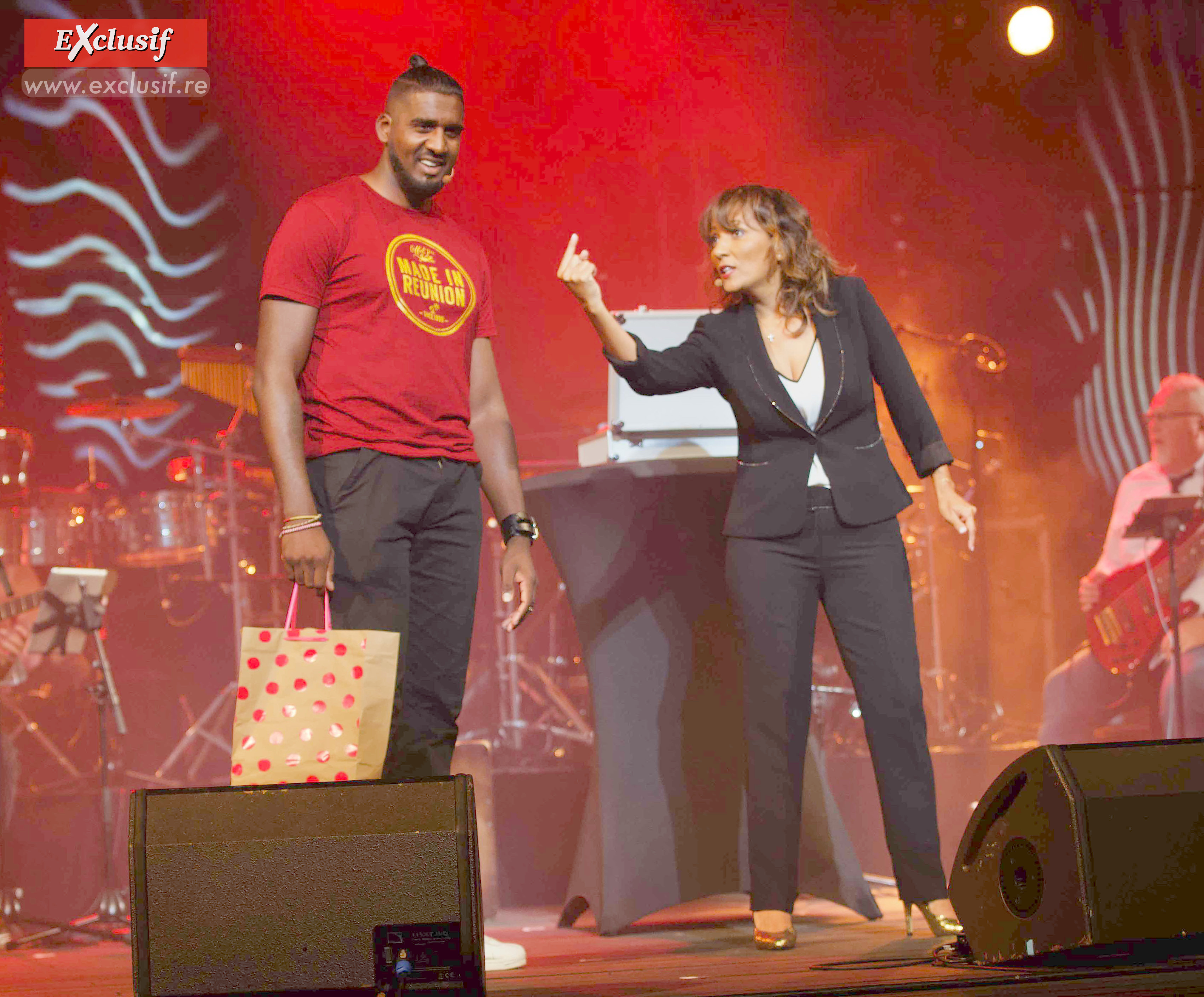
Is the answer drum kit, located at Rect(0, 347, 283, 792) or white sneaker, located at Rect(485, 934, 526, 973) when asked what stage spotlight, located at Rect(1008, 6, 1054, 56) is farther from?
white sneaker, located at Rect(485, 934, 526, 973)

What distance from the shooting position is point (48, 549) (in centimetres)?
456

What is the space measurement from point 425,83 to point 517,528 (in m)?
0.95

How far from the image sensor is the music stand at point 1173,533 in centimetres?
446

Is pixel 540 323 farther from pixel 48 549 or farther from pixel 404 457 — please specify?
pixel 404 457

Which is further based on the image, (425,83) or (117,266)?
(117,266)

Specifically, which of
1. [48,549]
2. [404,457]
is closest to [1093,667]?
[404,457]

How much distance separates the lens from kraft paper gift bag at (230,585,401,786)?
192 centimetres

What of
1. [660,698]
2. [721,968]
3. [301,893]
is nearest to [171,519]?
[660,698]

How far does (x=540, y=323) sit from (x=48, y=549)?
8.03ft

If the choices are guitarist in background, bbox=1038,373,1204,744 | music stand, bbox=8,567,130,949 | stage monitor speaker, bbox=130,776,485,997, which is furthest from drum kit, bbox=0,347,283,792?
guitarist in background, bbox=1038,373,1204,744

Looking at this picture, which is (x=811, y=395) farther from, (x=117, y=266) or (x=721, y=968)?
(x=117, y=266)

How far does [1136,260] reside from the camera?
16.3 feet

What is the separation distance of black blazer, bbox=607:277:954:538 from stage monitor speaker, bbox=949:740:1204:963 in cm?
86

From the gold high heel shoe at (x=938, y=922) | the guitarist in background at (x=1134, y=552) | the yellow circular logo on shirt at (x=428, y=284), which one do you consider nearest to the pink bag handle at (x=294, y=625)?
the yellow circular logo on shirt at (x=428, y=284)
